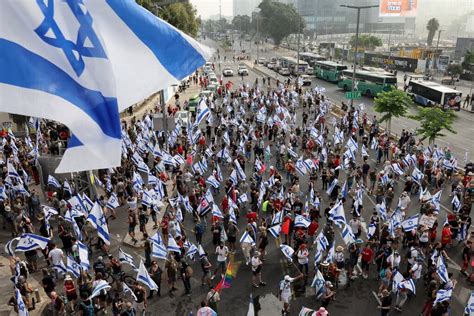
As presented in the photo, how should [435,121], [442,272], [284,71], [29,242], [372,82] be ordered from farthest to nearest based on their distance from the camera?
[284,71] → [372,82] → [435,121] → [29,242] → [442,272]

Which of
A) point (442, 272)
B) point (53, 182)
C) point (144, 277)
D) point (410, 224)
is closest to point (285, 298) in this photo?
point (144, 277)

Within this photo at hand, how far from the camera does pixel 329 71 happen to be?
59.0m

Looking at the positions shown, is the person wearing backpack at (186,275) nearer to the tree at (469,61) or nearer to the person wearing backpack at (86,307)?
the person wearing backpack at (86,307)

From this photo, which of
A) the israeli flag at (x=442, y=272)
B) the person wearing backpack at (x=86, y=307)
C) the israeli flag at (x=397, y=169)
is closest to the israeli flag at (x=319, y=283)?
the israeli flag at (x=442, y=272)

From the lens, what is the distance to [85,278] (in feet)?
39.1

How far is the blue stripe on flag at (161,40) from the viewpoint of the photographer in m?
9.09

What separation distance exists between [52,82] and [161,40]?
8.94 feet

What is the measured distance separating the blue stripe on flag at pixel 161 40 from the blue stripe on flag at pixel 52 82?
6.73 feet

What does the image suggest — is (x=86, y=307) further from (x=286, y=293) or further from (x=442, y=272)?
(x=442, y=272)

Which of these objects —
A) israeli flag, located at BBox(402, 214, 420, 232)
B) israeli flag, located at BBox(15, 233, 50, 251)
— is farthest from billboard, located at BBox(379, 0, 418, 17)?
israeli flag, located at BBox(15, 233, 50, 251)

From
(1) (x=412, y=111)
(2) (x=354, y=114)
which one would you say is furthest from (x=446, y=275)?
(1) (x=412, y=111)

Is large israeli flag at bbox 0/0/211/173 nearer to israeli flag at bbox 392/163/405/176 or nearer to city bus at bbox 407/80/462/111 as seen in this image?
israeli flag at bbox 392/163/405/176

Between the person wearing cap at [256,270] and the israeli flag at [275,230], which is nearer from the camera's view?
the person wearing cap at [256,270]

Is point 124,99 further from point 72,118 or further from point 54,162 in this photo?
point 54,162
